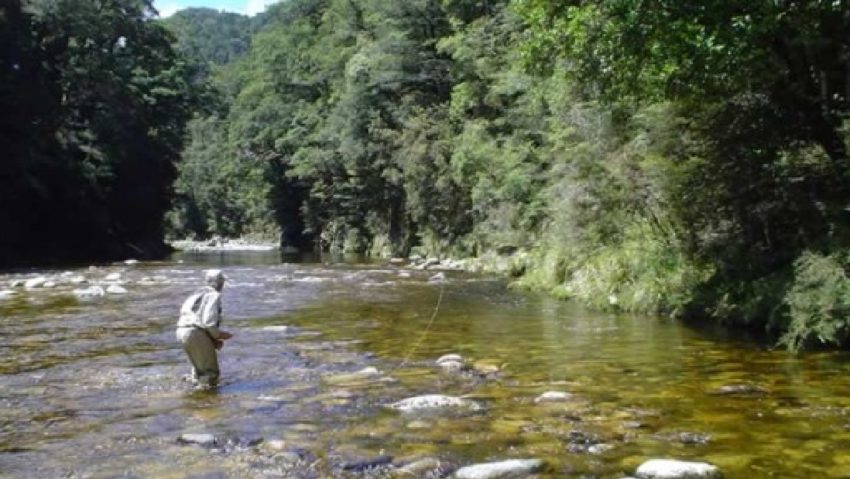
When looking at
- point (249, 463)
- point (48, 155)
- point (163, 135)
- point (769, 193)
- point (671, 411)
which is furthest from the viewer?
point (163, 135)

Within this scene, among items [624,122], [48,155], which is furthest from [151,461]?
[48,155]

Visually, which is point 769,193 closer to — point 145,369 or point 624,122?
point 624,122

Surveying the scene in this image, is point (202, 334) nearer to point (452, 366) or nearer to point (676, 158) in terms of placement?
point (452, 366)

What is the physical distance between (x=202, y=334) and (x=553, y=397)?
375 centimetres

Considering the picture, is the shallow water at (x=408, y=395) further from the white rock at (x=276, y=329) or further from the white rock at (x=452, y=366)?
the white rock at (x=452, y=366)

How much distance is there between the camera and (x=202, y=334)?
9.11 metres

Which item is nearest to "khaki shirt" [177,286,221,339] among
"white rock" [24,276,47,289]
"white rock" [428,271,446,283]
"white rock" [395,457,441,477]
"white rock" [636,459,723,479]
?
"white rock" [395,457,441,477]

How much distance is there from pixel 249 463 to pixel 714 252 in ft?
30.7

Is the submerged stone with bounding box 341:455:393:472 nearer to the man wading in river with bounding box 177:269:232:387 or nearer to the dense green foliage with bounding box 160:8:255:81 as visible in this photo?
the man wading in river with bounding box 177:269:232:387

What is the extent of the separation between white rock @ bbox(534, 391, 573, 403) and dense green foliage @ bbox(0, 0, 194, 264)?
1420 inches

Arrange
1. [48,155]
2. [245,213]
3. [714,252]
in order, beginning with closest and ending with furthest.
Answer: [714,252]
[48,155]
[245,213]

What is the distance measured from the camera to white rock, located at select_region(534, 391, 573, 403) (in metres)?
7.94

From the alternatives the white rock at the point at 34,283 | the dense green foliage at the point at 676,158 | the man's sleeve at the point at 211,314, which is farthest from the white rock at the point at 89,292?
the man's sleeve at the point at 211,314

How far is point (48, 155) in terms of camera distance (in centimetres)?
4112
